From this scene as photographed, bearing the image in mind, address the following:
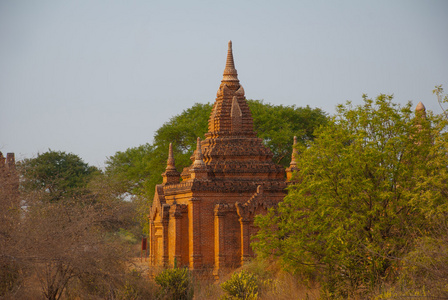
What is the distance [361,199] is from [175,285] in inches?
270

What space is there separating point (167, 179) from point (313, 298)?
46.2 ft

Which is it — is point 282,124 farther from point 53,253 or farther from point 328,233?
point 53,253

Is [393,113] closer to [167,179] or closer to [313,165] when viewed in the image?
[313,165]

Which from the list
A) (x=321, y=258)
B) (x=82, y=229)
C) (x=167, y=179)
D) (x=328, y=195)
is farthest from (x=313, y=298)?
(x=167, y=179)

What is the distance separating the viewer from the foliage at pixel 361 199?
2434cm

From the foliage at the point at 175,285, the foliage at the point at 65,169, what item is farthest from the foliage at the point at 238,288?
the foliage at the point at 65,169

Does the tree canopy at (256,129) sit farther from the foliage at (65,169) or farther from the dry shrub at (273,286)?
the dry shrub at (273,286)

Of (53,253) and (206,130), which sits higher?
(206,130)

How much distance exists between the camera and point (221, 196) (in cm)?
3344

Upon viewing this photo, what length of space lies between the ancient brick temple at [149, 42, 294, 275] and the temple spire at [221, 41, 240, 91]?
16 cm

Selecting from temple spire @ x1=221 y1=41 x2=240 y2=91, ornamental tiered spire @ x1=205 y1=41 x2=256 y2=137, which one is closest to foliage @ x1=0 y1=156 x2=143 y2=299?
ornamental tiered spire @ x1=205 y1=41 x2=256 y2=137

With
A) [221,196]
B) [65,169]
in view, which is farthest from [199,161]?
[65,169]

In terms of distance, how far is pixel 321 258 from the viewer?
26.1 meters

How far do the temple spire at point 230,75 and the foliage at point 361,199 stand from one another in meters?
10.6
